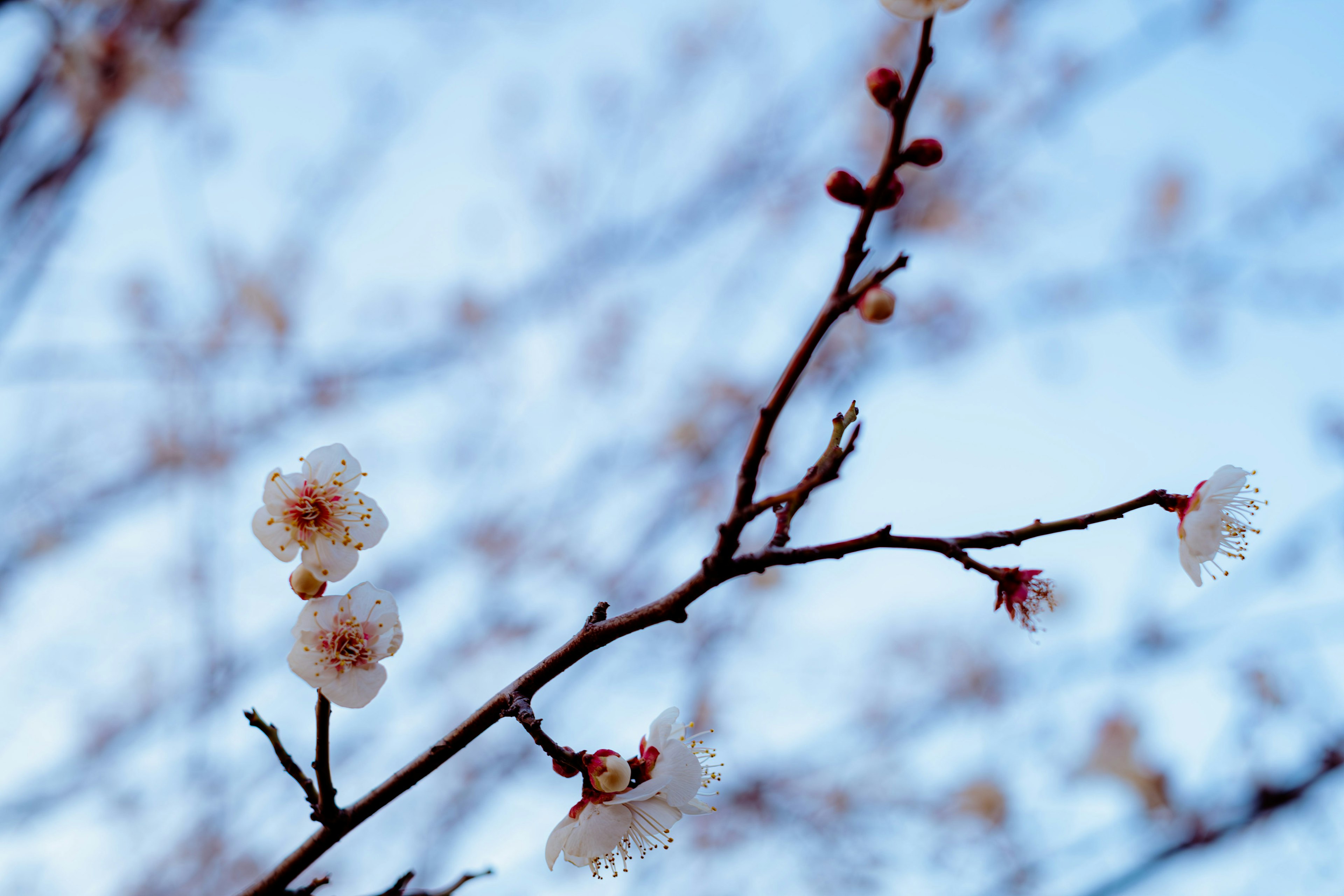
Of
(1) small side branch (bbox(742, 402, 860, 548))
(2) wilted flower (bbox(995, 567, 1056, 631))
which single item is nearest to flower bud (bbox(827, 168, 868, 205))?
(1) small side branch (bbox(742, 402, 860, 548))

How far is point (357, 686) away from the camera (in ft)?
3.41

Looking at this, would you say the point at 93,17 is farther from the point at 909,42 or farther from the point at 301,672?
the point at 909,42

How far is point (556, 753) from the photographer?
0.85m

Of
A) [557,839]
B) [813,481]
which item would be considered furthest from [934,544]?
[557,839]

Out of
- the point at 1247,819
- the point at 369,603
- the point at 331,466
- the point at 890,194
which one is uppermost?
the point at 331,466

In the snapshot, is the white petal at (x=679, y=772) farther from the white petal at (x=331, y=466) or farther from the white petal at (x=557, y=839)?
the white petal at (x=331, y=466)

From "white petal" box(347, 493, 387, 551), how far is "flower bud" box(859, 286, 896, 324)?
707 mm

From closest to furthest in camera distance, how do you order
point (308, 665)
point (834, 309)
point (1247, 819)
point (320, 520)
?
1. point (834, 309)
2. point (308, 665)
3. point (320, 520)
4. point (1247, 819)

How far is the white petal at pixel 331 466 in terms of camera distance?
46.6 inches

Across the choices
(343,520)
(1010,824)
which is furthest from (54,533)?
(1010,824)

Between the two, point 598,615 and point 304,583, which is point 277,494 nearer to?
point 304,583

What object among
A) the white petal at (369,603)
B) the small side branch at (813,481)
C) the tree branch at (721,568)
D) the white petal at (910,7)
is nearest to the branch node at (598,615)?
the tree branch at (721,568)

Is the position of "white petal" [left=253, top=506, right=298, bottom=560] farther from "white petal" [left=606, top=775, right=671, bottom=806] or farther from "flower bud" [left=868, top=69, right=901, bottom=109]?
"flower bud" [left=868, top=69, right=901, bottom=109]

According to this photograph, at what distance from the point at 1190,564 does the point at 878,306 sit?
0.58 m
